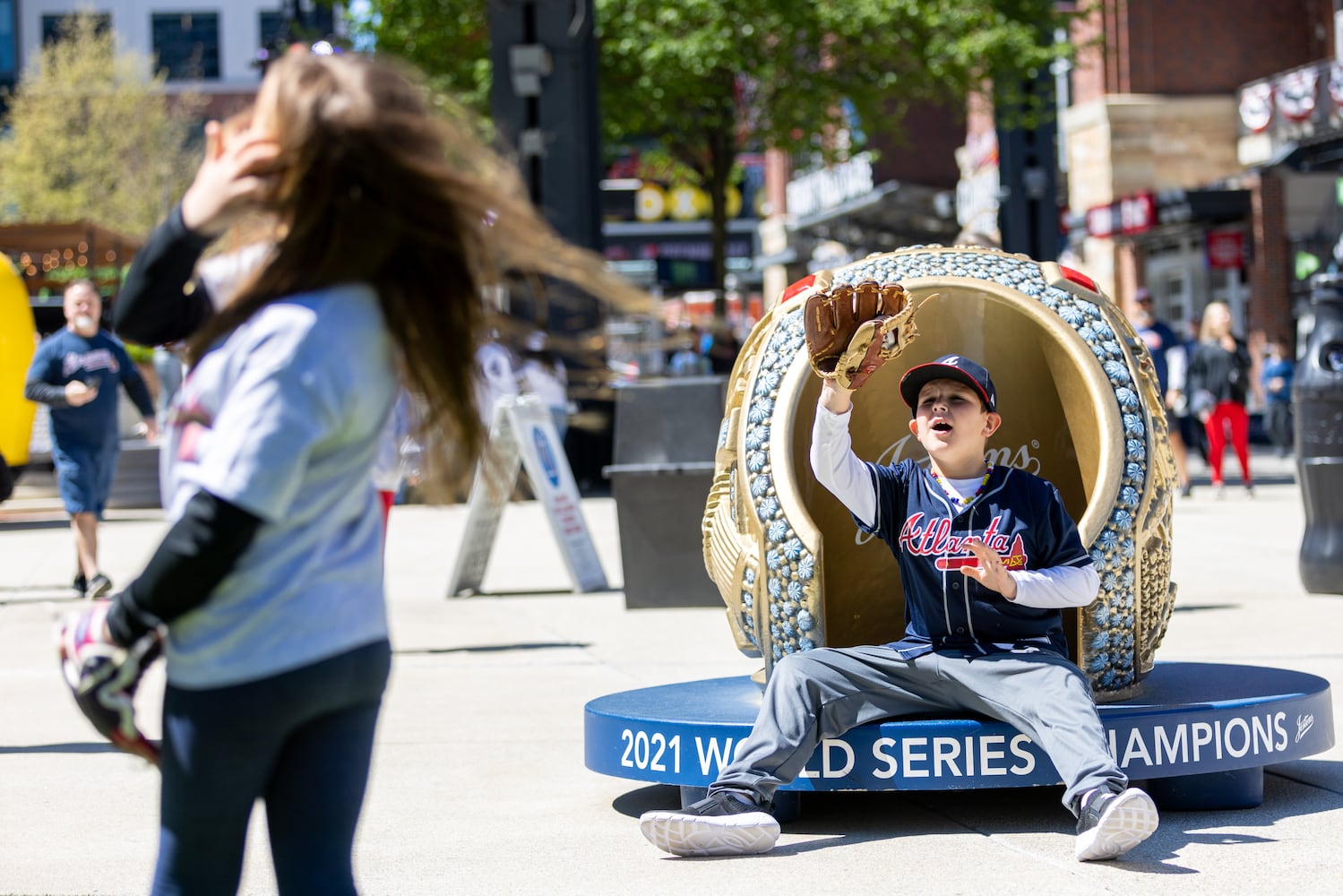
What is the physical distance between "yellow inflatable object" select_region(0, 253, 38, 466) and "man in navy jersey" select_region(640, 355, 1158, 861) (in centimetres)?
401

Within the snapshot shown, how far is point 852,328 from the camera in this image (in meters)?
4.29

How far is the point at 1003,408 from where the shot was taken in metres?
5.44

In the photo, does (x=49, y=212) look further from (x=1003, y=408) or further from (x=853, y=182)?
(x=1003, y=408)

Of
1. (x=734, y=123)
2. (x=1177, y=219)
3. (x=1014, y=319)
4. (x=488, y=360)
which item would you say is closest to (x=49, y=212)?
(x=734, y=123)

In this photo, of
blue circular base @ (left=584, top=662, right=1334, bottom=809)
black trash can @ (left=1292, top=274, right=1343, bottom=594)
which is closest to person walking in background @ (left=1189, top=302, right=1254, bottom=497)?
black trash can @ (left=1292, top=274, right=1343, bottom=594)

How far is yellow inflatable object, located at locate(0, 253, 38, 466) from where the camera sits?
713 cm

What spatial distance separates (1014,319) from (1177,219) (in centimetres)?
2373

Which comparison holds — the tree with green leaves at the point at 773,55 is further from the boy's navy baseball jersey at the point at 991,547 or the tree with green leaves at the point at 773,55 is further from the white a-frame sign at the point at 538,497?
the boy's navy baseball jersey at the point at 991,547

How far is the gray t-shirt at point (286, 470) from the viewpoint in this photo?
2.39 meters

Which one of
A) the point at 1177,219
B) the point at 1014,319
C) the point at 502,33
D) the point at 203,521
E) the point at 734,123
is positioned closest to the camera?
the point at 203,521

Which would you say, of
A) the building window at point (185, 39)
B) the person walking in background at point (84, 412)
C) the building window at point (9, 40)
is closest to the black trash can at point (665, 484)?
the person walking in background at point (84, 412)

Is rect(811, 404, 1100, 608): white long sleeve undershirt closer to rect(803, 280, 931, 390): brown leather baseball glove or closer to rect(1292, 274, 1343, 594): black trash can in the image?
rect(803, 280, 931, 390): brown leather baseball glove

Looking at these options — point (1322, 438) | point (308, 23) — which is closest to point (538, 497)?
point (1322, 438)

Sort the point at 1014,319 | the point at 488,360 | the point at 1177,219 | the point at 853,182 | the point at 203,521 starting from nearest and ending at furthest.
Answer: the point at 203,521, the point at 1014,319, the point at 488,360, the point at 1177,219, the point at 853,182
